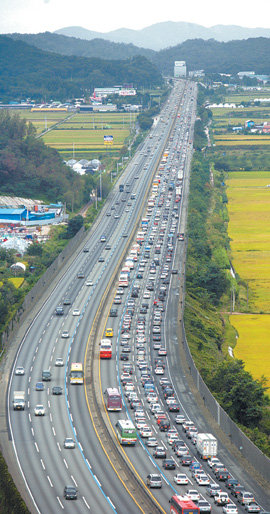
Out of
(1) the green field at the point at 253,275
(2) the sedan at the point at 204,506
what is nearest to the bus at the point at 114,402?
(2) the sedan at the point at 204,506

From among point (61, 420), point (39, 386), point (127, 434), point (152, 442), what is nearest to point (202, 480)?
point (152, 442)

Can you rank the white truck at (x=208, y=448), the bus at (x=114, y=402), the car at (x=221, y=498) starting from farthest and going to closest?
the bus at (x=114, y=402) < the white truck at (x=208, y=448) < the car at (x=221, y=498)

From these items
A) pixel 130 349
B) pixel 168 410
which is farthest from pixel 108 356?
pixel 168 410

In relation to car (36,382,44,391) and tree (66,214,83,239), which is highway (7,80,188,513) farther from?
tree (66,214,83,239)

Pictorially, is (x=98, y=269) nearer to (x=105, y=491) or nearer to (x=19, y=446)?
(x=19, y=446)

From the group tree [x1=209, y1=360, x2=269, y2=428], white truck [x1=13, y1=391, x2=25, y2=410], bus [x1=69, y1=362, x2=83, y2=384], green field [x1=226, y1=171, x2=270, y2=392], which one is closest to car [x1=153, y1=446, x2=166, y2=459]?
tree [x1=209, y1=360, x2=269, y2=428]

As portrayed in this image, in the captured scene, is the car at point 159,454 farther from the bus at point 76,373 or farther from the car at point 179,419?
the bus at point 76,373

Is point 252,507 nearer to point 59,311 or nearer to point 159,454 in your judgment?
point 159,454
